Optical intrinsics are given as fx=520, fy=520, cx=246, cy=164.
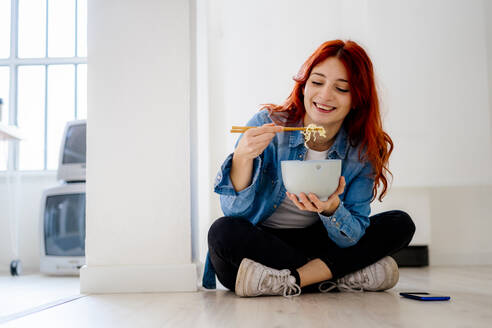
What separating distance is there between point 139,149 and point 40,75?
2479 mm

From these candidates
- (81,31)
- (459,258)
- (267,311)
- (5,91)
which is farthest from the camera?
(81,31)

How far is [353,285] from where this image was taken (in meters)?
1.52

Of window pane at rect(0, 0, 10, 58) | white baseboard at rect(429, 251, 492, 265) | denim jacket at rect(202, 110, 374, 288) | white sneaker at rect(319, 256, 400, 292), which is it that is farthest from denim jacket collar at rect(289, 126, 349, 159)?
window pane at rect(0, 0, 10, 58)

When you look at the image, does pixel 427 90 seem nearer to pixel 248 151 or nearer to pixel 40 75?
pixel 248 151

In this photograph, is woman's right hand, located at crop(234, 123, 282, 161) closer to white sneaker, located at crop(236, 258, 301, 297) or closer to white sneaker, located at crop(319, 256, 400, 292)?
white sneaker, located at crop(236, 258, 301, 297)

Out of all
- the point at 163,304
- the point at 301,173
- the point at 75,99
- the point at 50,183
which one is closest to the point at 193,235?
the point at 163,304

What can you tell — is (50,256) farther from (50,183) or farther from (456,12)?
(456,12)

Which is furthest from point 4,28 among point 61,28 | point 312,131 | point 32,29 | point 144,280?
point 312,131

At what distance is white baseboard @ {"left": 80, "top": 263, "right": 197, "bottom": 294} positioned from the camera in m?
1.63

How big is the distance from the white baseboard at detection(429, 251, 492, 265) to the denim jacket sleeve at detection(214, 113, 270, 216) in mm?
1833

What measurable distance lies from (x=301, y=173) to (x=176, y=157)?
60cm

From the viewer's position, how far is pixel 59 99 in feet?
12.5

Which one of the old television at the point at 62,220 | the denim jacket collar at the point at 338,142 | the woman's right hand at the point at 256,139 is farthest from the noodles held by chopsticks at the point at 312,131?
the old television at the point at 62,220

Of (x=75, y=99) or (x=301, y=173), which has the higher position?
(x=75, y=99)
